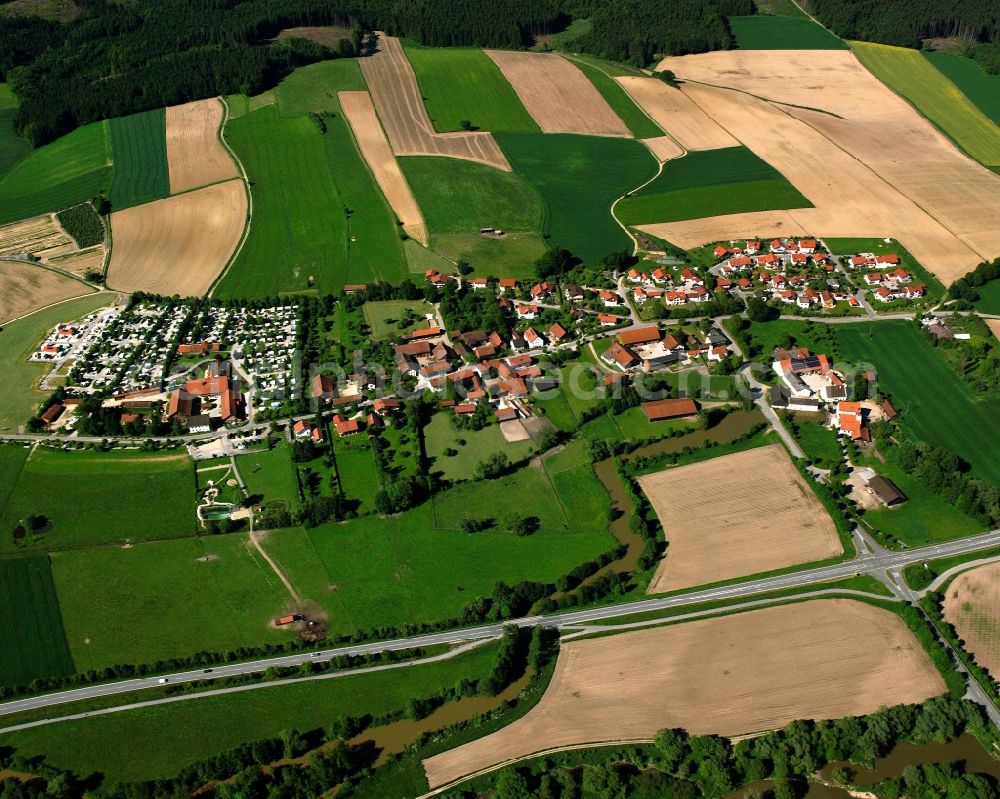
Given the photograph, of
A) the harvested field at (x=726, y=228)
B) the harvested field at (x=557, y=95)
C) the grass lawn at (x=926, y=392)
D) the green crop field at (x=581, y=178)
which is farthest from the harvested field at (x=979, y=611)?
the harvested field at (x=557, y=95)

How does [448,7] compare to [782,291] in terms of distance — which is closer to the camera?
[782,291]

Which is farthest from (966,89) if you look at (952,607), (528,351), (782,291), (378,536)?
(378,536)

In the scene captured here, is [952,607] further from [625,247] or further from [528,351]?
[625,247]

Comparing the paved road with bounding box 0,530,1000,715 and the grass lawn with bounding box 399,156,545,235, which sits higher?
the grass lawn with bounding box 399,156,545,235

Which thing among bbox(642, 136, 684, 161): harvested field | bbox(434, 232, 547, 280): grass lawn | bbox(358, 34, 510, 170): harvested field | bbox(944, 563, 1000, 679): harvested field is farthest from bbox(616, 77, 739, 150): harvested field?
bbox(944, 563, 1000, 679): harvested field

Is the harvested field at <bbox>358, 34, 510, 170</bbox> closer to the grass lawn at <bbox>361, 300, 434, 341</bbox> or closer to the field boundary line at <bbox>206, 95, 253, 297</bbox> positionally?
the field boundary line at <bbox>206, 95, 253, 297</bbox>

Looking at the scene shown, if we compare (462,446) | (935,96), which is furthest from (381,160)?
(935,96)

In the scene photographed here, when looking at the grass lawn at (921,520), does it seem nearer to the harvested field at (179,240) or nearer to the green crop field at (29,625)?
the green crop field at (29,625)
